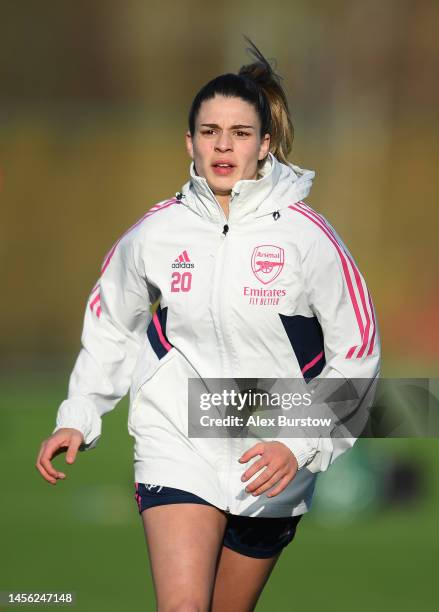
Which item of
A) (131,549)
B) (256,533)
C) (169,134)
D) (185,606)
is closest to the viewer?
(185,606)

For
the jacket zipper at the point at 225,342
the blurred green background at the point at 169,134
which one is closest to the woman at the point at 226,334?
the jacket zipper at the point at 225,342

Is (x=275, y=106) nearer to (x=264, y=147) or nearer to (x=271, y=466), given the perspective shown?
(x=264, y=147)

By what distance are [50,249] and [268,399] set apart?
12.8m

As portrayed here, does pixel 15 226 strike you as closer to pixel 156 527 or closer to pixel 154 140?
pixel 154 140

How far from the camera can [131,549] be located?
7457 mm

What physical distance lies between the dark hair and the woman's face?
3 centimetres

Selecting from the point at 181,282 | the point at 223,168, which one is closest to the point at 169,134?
the point at 223,168

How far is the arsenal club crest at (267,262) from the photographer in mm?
3799

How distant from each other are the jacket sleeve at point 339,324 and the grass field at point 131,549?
8.42 ft

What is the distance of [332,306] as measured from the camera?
3.81 m

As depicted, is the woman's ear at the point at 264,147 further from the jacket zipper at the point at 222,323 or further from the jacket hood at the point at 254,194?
the jacket zipper at the point at 222,323

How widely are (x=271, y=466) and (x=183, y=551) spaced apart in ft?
1.21

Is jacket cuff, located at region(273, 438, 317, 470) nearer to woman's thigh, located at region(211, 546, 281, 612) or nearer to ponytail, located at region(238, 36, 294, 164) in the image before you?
woman's thigh, located at region(211, 546, 281, 612)

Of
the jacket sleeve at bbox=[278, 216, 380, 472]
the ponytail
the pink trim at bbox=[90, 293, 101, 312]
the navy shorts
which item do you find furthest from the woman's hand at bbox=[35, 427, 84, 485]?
the ponytail
